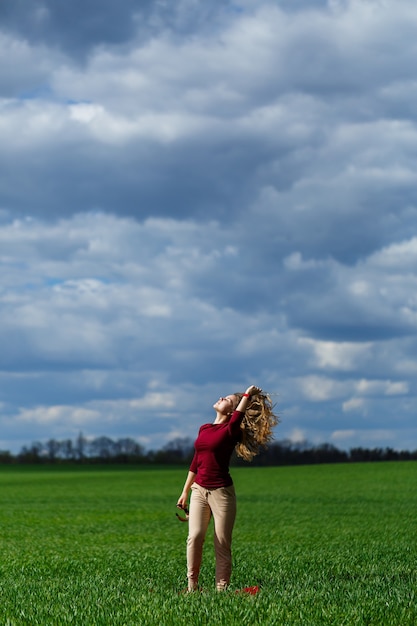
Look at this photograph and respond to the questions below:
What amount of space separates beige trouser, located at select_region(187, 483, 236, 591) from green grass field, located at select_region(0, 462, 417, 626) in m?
0.45

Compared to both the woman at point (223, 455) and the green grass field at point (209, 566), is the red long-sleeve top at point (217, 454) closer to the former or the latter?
the woman at point (223, 455)

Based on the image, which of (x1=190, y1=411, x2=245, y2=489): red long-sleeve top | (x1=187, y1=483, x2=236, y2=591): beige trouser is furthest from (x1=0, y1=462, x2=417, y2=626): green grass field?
(x1=190, y1=411, x2=245, y2=489): red long-sleeve top

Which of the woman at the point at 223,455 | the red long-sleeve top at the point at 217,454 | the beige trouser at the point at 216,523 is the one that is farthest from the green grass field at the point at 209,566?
the red long-sleeve top at the point at 217,454

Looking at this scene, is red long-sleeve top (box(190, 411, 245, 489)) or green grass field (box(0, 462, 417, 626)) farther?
red long-sleeve top (box(190, 411, 245, 489))

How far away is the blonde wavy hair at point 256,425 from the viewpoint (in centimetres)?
1141

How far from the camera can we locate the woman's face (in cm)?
1159

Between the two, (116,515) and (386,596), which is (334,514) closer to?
(116,515)

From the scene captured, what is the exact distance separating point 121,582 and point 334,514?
21.2m

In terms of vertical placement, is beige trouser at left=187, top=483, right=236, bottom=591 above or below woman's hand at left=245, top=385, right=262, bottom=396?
below

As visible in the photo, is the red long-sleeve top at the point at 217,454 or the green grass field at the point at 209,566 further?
the red long-sleeve top at the point at 217,454

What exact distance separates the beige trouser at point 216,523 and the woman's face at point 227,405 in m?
1.09

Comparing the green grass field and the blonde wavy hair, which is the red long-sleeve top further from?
the green grass field

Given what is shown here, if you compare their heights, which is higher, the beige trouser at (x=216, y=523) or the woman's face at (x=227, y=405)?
the woman's face at (x=227, y=405)

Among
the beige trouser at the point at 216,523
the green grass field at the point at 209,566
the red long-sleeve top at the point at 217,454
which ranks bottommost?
the green grass field at the point at 209,566
